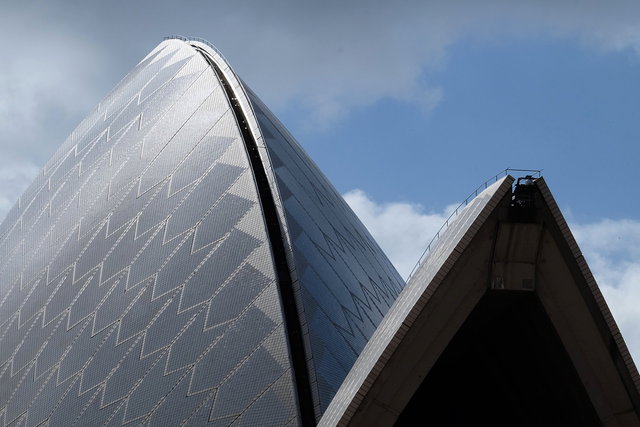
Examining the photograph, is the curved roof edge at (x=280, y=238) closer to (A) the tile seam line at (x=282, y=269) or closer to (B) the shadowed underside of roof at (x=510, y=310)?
→ (A) the tile seam line at (x=282, y=269)

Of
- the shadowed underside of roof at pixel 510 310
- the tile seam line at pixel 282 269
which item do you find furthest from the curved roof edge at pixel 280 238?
the shadowed underside of roof at pixel 510 310

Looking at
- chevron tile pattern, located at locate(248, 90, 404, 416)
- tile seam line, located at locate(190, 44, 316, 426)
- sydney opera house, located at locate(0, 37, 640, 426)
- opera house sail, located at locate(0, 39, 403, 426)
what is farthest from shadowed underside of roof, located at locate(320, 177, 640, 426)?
chevron tile pattern, located at locate(248, 90, 404, 416)

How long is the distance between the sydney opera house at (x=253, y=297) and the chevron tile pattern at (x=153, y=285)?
0.19ft

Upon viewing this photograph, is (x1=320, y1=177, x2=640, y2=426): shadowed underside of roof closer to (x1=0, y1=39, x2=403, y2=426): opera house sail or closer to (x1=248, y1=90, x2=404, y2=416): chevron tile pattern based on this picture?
(x1=0, y1=39, x2=403, y2=426): opera house sail

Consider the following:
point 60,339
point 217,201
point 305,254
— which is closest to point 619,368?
point 305,254

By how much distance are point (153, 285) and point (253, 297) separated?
131 inches

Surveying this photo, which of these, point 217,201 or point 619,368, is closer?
point 619,368

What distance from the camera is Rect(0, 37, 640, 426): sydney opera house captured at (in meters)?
18.4

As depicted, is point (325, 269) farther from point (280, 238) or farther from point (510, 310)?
point (510, 310)

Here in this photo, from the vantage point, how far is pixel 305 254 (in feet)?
89.2

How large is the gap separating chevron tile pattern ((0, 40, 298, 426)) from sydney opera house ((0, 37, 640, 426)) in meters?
0.06

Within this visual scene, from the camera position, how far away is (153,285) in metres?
27.6

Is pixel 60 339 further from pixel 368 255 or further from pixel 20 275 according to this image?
pixel 368 255

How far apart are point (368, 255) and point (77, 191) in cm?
932
